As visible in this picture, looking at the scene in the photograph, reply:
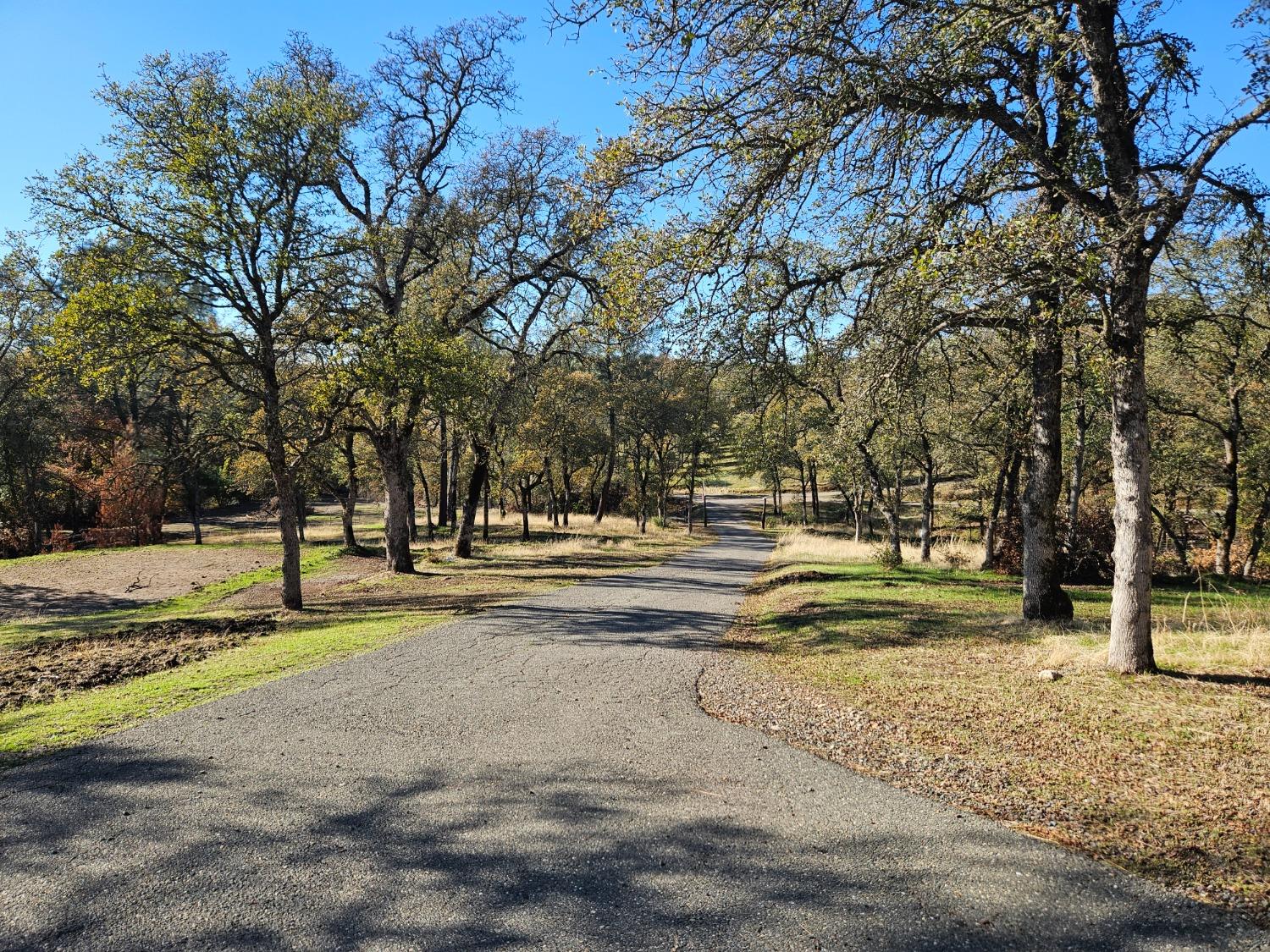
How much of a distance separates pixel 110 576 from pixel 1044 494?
24.7 metres

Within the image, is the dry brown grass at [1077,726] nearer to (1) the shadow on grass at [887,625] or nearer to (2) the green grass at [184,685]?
(1) the shadow on grass at [887,625]

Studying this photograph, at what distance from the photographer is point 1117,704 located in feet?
18.3

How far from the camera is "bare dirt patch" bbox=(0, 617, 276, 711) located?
7.35 metres

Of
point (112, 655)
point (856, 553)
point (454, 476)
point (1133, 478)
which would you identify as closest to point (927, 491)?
point (856, 553)

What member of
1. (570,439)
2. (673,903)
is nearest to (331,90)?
(673,903)

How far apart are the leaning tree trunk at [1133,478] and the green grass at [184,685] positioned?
894 cm

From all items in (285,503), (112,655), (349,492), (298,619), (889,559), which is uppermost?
(349,492)

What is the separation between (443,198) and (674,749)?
18.3 m

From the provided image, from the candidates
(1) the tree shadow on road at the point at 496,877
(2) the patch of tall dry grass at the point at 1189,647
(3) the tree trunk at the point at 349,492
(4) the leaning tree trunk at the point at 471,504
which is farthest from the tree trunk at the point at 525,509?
(1) the tree shadow on road at the point at 496,877

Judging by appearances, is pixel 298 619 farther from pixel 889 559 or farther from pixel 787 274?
pixel 889 559

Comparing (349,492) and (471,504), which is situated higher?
(349,492)

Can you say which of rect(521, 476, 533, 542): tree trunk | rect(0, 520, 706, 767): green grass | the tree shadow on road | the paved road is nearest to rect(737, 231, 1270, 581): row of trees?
the paved road

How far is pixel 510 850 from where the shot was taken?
11.6ft

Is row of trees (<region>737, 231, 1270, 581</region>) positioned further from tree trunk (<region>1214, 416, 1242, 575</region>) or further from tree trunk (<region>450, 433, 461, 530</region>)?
tree trunk (<region>450, 433, 461, 530</region>)
